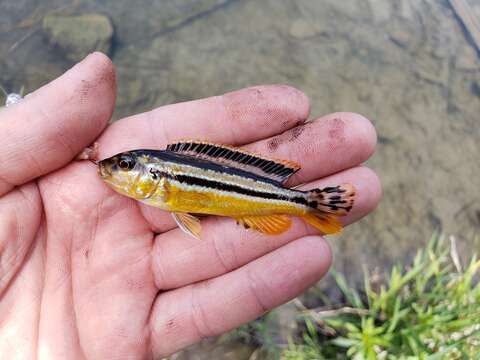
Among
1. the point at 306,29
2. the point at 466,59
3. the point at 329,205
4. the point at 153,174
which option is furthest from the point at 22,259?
the point at 466,59

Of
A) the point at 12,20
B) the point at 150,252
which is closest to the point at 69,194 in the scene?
the point at 150,252

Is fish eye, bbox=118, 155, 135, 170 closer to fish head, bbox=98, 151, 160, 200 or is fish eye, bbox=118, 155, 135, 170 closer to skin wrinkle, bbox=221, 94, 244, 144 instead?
fish head, bbox=98, 151, 160, 200

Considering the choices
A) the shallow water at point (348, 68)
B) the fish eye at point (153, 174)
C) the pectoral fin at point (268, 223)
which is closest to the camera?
the fish eye at point (153, 174)

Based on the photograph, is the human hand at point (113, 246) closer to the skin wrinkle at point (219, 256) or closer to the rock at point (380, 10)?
the skin wrinkle at point (219, 256)

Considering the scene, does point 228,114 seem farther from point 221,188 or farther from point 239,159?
point 221,188

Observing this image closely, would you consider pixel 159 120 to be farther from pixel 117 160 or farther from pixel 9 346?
pixel 9 346

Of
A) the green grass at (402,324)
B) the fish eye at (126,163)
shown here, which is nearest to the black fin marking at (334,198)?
the green grass at (402,324)
